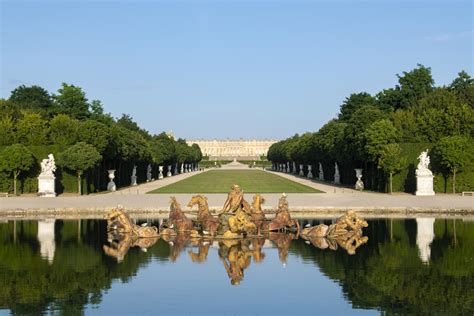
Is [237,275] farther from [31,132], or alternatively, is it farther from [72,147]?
[31,132]

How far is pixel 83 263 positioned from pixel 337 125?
130ft

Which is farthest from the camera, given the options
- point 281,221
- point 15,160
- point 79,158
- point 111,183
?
point 111,183

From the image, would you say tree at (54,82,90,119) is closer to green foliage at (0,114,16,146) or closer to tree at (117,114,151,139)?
tree at (117,114,151,139)

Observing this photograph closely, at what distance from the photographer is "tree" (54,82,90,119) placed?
238ft

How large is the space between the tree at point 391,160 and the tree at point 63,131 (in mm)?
16892

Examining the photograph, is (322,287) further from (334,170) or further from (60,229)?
(334,170)

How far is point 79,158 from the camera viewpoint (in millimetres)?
35094

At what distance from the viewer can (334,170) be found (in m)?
53.2

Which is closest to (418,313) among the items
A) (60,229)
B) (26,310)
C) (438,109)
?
(26,310)

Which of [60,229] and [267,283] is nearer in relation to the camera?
[267,283]

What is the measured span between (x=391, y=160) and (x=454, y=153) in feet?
10.3

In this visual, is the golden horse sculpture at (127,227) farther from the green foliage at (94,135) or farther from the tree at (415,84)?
the tree at (415,84)

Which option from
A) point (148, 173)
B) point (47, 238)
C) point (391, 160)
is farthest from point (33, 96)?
point (47, 238)

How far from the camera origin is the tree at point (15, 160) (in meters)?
34.9
